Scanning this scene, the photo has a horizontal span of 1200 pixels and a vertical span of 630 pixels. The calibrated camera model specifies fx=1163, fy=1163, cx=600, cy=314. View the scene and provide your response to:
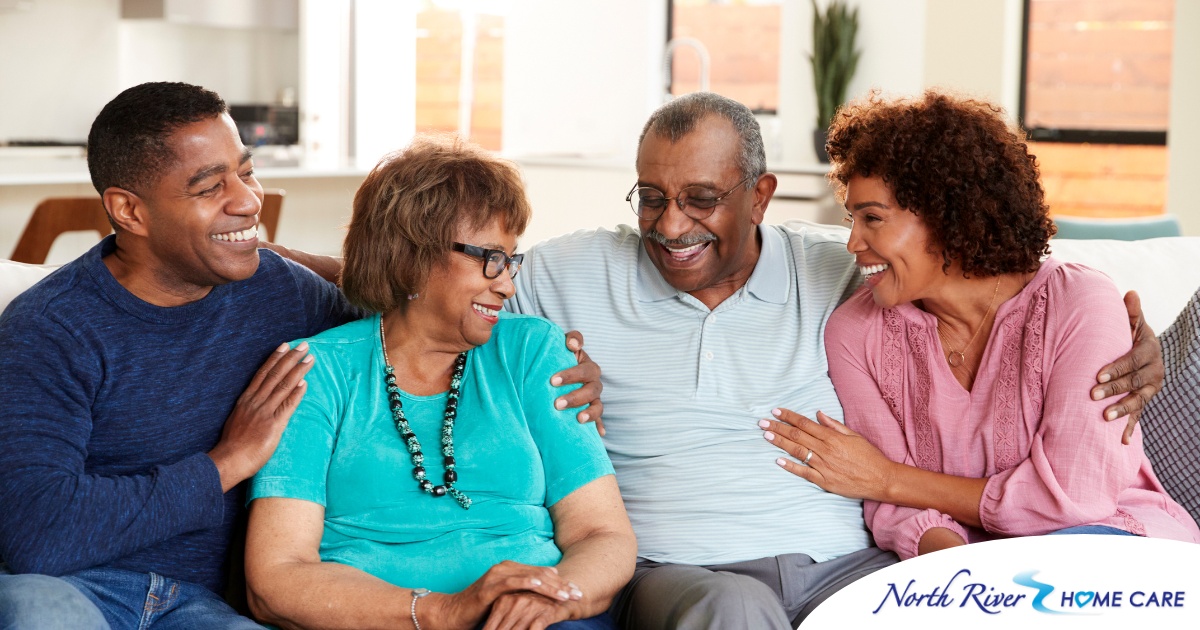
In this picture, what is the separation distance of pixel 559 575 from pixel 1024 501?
2.58 ft

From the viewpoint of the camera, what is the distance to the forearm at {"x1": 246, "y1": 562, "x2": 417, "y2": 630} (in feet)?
5.60

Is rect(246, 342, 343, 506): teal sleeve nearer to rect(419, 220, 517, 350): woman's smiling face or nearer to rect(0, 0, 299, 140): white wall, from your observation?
rect(419, 220, 517, 350): woman's smiling face

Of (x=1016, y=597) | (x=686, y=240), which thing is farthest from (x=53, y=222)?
(x=1016, y=597)

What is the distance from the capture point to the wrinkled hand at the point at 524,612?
165 centimetres

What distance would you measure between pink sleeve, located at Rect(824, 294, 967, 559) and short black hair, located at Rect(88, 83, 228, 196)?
1.18m

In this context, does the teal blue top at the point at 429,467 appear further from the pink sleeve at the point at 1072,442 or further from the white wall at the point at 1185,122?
the white wall at the point at 1185,122

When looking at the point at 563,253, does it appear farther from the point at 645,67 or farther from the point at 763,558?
the point at 645,67

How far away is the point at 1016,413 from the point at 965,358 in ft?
0.47

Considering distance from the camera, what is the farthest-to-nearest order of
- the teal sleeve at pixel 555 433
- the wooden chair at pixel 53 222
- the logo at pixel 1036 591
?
the wooden chair at pixel 53 222 < the teal sleeve at pixel 555 433 < the logo at pixel 1036 591

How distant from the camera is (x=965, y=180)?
1.97 metres

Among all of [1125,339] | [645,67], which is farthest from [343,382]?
[645,67]

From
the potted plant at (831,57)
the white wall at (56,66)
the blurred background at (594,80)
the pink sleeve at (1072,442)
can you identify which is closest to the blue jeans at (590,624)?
the pink sleeve at (1072,442)

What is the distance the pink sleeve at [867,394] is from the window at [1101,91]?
517cm

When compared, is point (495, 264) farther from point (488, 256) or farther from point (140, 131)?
point (140, 131)
